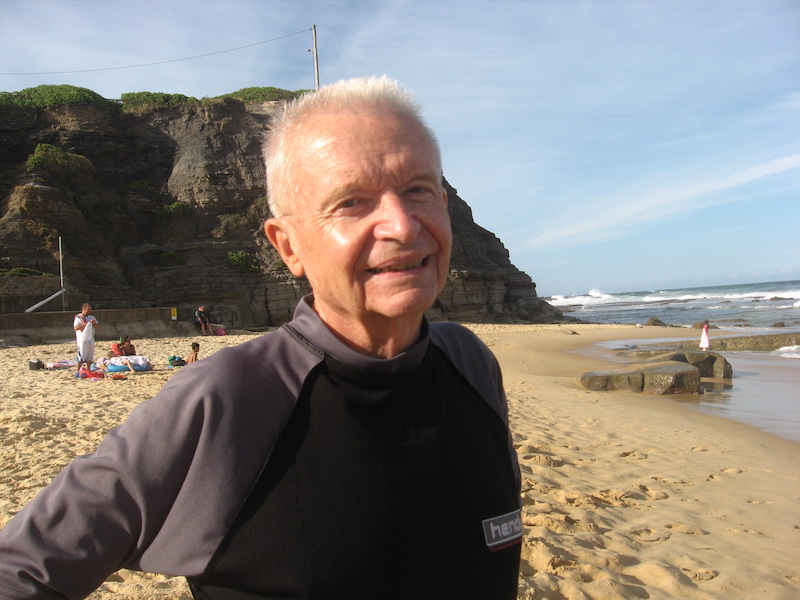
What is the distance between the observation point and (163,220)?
3064 centimetres

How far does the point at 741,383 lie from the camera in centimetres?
1262

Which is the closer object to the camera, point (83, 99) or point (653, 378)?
point (653, 378)

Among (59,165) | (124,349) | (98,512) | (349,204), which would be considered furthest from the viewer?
(59,165)

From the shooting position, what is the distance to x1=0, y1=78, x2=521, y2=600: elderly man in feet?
3.54

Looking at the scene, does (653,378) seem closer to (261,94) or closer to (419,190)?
(419,190)

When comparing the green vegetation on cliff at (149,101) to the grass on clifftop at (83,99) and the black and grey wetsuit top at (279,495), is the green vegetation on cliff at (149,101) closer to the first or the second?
the grass on clifftop at (83,99)

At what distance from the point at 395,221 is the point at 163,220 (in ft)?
105

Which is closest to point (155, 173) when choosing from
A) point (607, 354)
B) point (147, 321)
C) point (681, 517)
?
point (147, 321)

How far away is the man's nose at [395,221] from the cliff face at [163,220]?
23840 millimetres

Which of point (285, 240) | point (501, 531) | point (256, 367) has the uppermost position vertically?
point (285, 240)

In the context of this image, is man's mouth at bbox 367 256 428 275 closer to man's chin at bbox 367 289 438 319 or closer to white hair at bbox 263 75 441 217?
man's chin at bbox 367 289 438 319

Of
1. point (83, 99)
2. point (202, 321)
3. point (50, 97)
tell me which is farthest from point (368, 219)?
point (50, 97)

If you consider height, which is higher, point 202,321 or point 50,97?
point 50,97

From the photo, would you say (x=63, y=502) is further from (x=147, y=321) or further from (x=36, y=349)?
(x=147, y=321)
